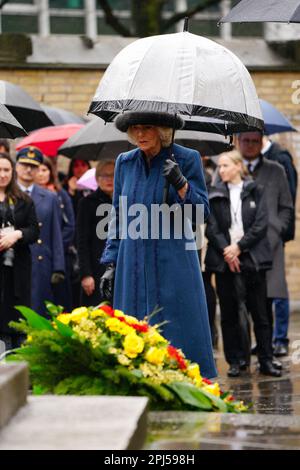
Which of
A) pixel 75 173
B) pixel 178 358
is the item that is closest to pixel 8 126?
pixel 178 358

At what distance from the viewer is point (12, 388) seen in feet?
17.5

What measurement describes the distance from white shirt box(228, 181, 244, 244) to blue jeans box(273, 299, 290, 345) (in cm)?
164

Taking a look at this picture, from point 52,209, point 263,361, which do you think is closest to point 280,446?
point 263,361

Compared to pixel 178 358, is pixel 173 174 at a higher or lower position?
higher

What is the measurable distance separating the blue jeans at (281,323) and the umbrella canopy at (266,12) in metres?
5.42

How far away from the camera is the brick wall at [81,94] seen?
19.1m

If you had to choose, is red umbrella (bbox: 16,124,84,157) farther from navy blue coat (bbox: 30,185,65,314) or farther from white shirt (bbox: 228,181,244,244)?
white shirt (bbox: 228,181,244,244)

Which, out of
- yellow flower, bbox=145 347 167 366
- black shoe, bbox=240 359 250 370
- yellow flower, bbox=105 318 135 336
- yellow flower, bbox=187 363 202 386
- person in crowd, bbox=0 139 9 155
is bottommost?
black shoe, bbox=240 359 250 370

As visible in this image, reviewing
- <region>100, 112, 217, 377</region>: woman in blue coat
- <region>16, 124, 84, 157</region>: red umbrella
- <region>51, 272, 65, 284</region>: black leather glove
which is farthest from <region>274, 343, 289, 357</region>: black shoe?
<region>100, 112, 217, 377</region>: woman in blue coat

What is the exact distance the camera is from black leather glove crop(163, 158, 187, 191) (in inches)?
308

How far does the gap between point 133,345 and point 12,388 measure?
0.98m

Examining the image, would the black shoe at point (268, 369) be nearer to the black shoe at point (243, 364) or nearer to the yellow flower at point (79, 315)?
the black shoe at point (243, 364)

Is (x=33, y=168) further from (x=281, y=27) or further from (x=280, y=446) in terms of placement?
(x=281, y=27)

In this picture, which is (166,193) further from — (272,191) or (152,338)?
(272,191)
